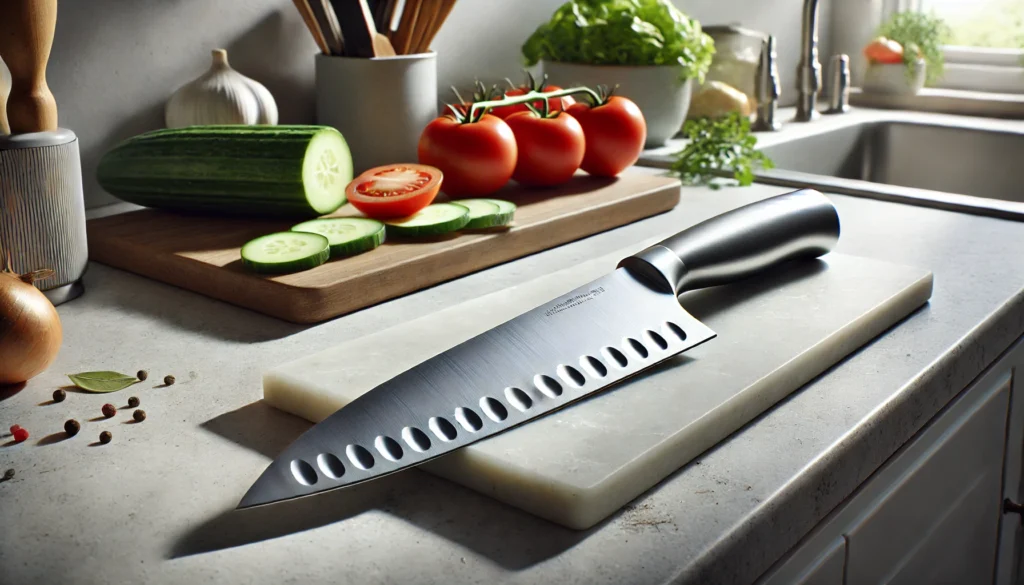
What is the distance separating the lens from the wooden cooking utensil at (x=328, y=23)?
1.19 metres

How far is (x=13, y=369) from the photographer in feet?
2.18

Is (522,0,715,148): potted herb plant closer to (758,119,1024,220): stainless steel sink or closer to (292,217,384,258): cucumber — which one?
(758,119,1024,220): stainless steel sink

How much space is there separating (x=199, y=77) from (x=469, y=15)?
1.71 ft

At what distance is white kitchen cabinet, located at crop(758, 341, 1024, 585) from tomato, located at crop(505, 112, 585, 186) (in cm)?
54

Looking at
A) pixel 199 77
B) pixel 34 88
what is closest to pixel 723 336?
pixel 34 88

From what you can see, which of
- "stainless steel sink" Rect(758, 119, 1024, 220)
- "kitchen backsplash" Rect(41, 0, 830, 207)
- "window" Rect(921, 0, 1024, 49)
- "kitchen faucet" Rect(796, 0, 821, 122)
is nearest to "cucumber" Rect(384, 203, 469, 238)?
"kitchen backsplash" Rect(41, 0, 830, 207)


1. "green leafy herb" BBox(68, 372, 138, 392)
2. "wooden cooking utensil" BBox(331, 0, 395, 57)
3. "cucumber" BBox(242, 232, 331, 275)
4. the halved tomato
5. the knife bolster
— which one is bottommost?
"green leafy herb" BBox(68, 372, 138, 392)

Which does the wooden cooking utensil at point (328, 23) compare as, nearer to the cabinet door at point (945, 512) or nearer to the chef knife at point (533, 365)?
the chef knife at point (533, 365)

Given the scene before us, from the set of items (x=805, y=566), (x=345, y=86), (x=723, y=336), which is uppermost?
(x=345, y=86)

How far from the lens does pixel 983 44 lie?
2.33 meters

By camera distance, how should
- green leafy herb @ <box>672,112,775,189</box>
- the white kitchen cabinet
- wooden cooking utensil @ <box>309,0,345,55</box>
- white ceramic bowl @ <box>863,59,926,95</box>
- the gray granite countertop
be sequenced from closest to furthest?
the gray granite countertop < the white kitchen cabinet < wooden cooking utensil @ <box>309,0,345,55</box> < green leafy herb @ <box>672,112,775,189</box> < white ceramic bowl @ <box>863,59,926,95</box>

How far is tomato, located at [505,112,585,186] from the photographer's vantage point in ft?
3.84

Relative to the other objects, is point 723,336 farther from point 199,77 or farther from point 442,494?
point 199,77

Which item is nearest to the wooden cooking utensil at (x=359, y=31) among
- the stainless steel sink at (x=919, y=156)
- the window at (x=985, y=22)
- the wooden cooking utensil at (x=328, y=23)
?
the wooden cooking utensil at (x=328, y=23)
